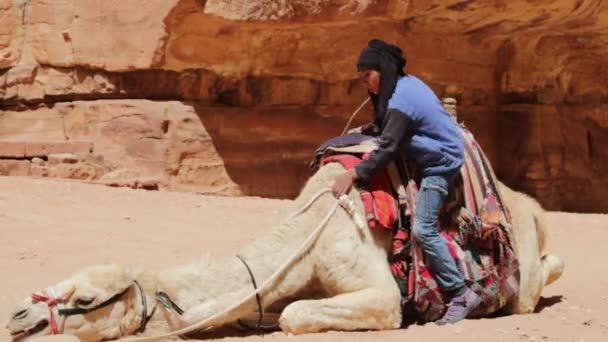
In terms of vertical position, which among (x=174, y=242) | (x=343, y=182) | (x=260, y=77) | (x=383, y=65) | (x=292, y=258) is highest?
(x=383, y=65)

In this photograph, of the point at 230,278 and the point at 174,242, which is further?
the point at 174,242

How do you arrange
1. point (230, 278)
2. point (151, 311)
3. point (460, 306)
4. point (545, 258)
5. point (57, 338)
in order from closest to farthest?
point (57, 338), point (151, 311), point (230, 278), point (460, 306), point (545, 258)

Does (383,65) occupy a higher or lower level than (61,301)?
higher

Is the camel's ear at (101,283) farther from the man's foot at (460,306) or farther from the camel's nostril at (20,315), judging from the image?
the man's foot at (460,306)

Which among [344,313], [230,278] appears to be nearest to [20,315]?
[230,278]

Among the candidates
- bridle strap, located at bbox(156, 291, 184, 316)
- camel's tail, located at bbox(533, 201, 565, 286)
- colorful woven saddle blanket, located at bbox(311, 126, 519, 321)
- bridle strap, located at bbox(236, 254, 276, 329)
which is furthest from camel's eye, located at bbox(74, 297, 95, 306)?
camel's tail, located at bbox(533, 201, 565, 286)

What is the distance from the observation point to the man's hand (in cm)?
550

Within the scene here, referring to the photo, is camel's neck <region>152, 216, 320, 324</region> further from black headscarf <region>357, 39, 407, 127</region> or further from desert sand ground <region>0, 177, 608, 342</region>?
black headscarf <region>357, 39, 407, 127</region>

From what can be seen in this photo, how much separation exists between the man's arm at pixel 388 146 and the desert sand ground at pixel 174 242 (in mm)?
974

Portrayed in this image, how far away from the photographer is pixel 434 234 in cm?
554

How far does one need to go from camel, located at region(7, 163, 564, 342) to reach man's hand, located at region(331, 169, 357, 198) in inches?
2.2

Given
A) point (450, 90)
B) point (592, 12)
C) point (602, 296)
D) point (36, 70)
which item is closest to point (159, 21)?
point (36, 70)

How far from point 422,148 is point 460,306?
99 centimetres

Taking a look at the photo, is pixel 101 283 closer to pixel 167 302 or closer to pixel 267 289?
pixel 167 302
